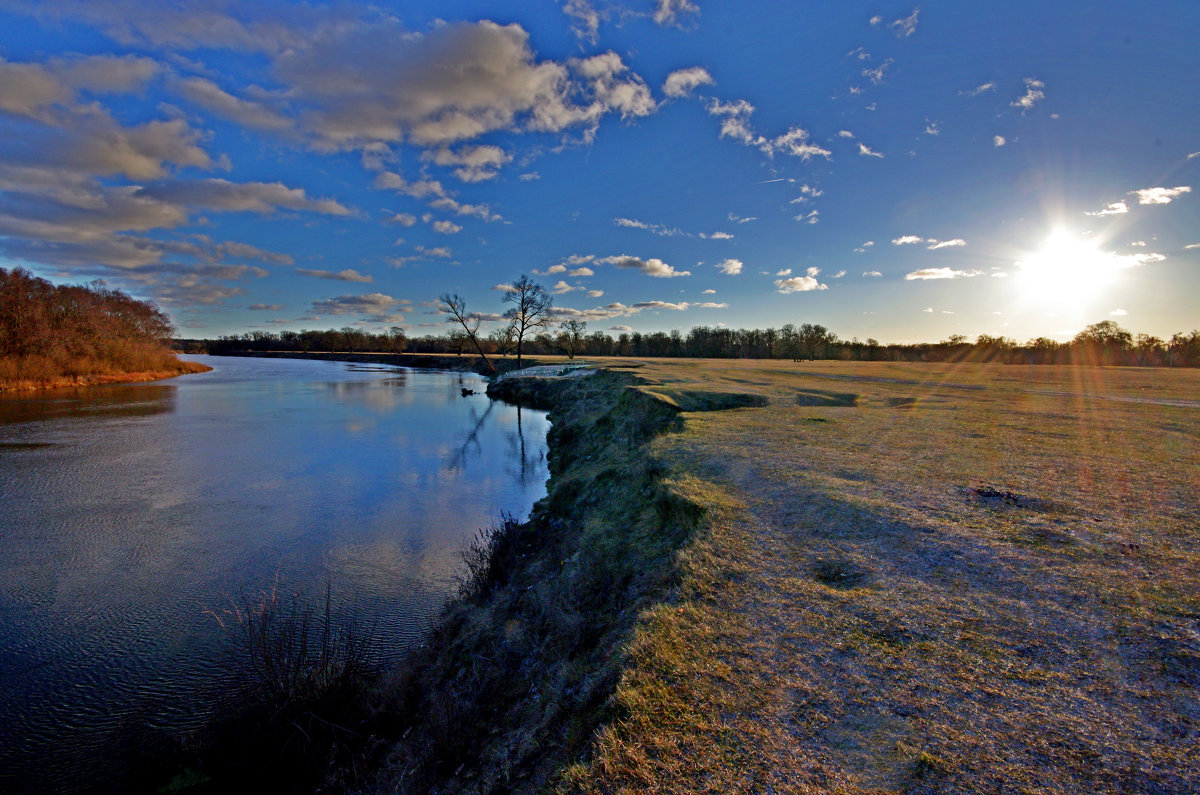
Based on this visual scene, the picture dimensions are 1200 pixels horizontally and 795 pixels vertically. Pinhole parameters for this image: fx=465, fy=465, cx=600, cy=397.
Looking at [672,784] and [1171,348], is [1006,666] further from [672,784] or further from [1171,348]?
[1171,348]

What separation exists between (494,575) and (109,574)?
7.37 metres

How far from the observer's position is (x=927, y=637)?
12.4 feet

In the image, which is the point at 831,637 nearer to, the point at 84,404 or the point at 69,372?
the point at 84,404

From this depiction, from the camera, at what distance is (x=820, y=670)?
3.50 m

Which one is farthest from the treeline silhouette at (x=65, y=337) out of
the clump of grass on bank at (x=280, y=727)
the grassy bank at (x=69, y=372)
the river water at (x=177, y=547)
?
the clump of grass on bank at (x=280, y=727)

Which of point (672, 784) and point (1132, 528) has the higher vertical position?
point (1132, 528)

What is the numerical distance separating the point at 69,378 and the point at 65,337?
3808mm

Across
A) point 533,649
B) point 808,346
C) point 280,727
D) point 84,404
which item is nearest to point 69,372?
point 84,404

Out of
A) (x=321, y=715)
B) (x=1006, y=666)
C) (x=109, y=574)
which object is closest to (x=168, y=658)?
(x=321, y=715)

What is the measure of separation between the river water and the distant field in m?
5.14

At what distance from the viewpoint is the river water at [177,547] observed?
563 cm

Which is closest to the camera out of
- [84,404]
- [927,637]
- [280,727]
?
[927,637]

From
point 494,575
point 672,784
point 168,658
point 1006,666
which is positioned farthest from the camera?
point 494,575

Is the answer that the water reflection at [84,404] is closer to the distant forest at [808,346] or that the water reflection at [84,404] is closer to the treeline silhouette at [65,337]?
the treeline silhouette at [65,337]
